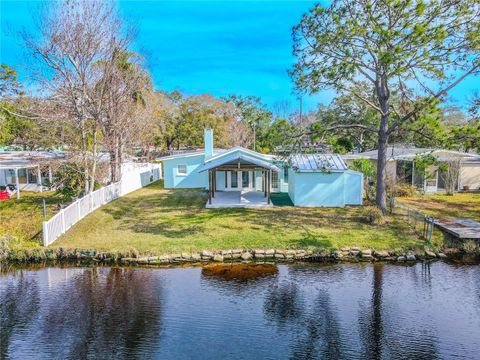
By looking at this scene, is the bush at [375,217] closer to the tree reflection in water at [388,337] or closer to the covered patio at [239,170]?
the covered patio at [239,170]

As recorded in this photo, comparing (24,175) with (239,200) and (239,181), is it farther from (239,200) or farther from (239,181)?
(239,200)

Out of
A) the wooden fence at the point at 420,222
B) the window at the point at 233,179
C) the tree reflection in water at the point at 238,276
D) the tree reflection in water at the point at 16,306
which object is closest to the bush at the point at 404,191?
the wooden fence at the point at 420,222

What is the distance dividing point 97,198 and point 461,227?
1884 centimetres

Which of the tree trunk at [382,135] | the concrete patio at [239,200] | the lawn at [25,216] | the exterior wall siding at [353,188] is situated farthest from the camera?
the exterior wall siding at [353,188]

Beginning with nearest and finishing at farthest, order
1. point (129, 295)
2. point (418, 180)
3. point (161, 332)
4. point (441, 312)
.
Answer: point (161, 332) → point (441, 312) → point (129, 295) → point (418, 180)

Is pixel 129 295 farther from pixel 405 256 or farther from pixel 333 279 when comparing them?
pixel 405 256

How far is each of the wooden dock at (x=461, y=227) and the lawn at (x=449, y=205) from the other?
1.16 meters

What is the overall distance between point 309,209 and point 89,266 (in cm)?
1224

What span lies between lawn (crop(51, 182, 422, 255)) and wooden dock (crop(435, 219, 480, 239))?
1.69 meters

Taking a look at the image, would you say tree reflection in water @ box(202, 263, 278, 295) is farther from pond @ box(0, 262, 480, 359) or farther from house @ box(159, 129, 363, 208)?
house @ box(159, 129, 363, 208)

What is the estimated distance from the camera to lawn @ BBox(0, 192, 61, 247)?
16.0m

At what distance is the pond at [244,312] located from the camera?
29.0 ft

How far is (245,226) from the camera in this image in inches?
707

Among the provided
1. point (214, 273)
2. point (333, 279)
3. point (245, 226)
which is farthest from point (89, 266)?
point (333, 279)
